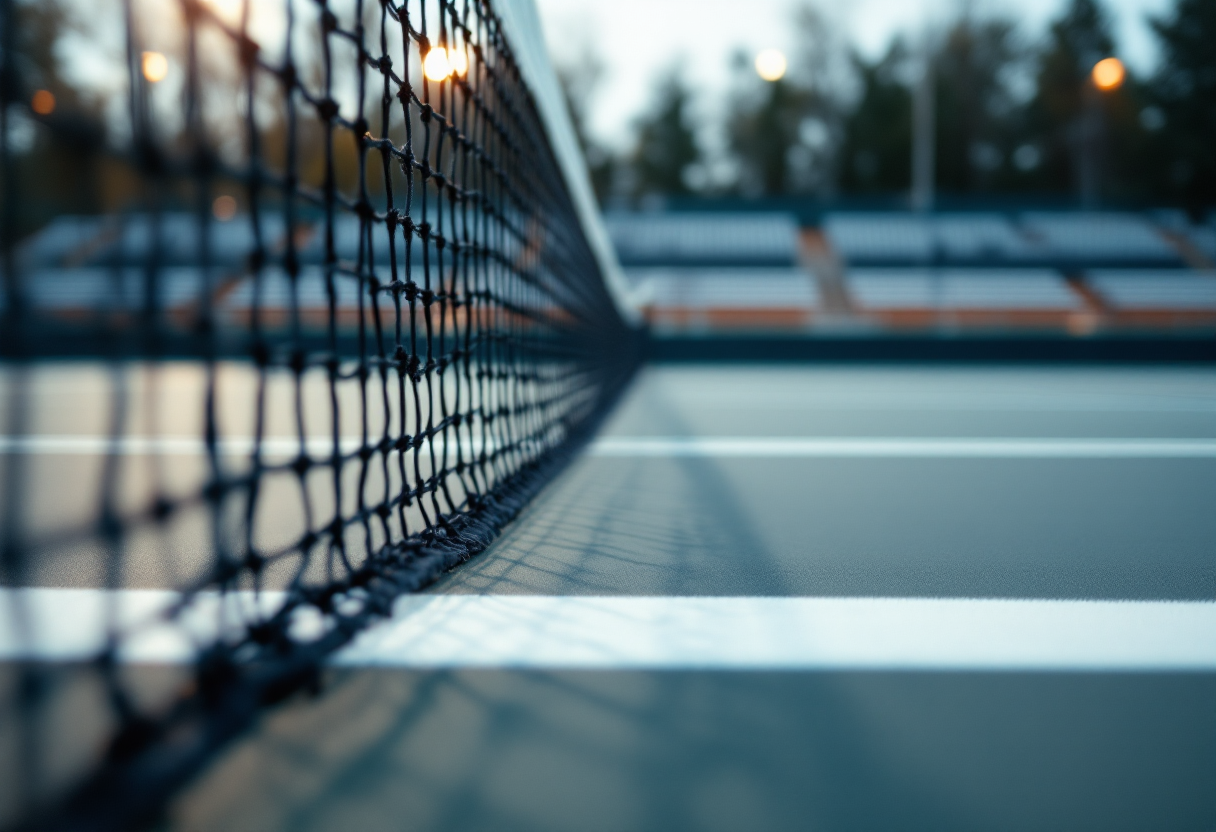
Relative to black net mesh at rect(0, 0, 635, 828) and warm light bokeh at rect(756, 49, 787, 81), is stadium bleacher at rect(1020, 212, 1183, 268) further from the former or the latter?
black net mesh at rect(0, 0, 635, 828)

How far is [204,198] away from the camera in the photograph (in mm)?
629

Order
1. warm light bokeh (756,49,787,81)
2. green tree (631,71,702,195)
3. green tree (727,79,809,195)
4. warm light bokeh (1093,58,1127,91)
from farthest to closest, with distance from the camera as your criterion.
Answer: green tree (631,71,702,195) → green tree (727,79,809,195) → warm light bokeh (1093,58,1127,91) → warm light bokeh (756,49,787,81)

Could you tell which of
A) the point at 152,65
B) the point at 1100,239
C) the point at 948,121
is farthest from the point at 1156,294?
the point at 152,65

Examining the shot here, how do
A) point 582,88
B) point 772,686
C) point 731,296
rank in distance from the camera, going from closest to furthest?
point 772,686 < point 731,296 < point 582,88

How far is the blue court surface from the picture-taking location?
1.70 ft

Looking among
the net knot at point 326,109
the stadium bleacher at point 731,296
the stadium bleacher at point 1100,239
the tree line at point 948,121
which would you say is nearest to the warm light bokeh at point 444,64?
the net knot at point 326,109

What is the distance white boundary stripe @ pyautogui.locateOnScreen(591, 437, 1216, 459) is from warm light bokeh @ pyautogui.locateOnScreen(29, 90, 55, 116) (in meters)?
1.60

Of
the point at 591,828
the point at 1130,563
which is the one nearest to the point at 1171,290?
the point at 1130,563

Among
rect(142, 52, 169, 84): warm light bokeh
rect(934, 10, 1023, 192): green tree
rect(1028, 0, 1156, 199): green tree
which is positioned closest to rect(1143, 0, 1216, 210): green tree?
rect(1028, 0, 1156, 199): green tree

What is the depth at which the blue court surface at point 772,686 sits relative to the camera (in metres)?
0.52

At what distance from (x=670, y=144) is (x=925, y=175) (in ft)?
48.4

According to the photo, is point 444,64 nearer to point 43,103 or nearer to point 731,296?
point 43,103

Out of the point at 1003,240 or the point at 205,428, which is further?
the point at 1003,240

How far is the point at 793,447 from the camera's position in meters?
2.27
